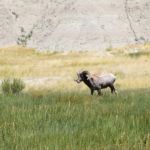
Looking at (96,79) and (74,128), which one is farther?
(96,79)

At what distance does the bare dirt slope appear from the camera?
6731 centimetres

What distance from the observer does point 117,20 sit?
234 feet

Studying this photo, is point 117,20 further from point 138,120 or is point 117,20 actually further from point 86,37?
point 138,120

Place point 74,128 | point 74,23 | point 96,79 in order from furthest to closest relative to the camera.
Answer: point 74,23
point 96,79
point 74,128

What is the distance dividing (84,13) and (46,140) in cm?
→ 6496

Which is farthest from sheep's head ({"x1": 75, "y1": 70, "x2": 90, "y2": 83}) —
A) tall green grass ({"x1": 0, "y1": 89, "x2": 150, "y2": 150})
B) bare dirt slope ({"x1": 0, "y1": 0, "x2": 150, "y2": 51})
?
bare dirt slope ({"x1": 0, "y1": 0, "x2": 150, "y2": 51})

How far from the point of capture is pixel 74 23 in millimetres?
69500

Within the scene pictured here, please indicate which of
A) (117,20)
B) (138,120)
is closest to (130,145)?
(138,120)

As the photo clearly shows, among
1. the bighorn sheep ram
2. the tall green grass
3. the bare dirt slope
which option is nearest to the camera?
the tall green grass

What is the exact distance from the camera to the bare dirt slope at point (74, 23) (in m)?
67.3

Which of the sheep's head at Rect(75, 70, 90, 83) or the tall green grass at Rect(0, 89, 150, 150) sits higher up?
the sheep's head at Rect(75, 70, 90, 83)

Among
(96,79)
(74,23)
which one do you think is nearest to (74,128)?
(96,79)

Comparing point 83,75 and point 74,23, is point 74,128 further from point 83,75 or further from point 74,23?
point 74,23

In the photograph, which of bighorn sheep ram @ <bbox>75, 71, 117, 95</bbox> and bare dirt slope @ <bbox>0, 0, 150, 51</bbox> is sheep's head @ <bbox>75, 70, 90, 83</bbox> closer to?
bighorn sheep ram @ <bbox>75, 71, 117, 95</bbox>
